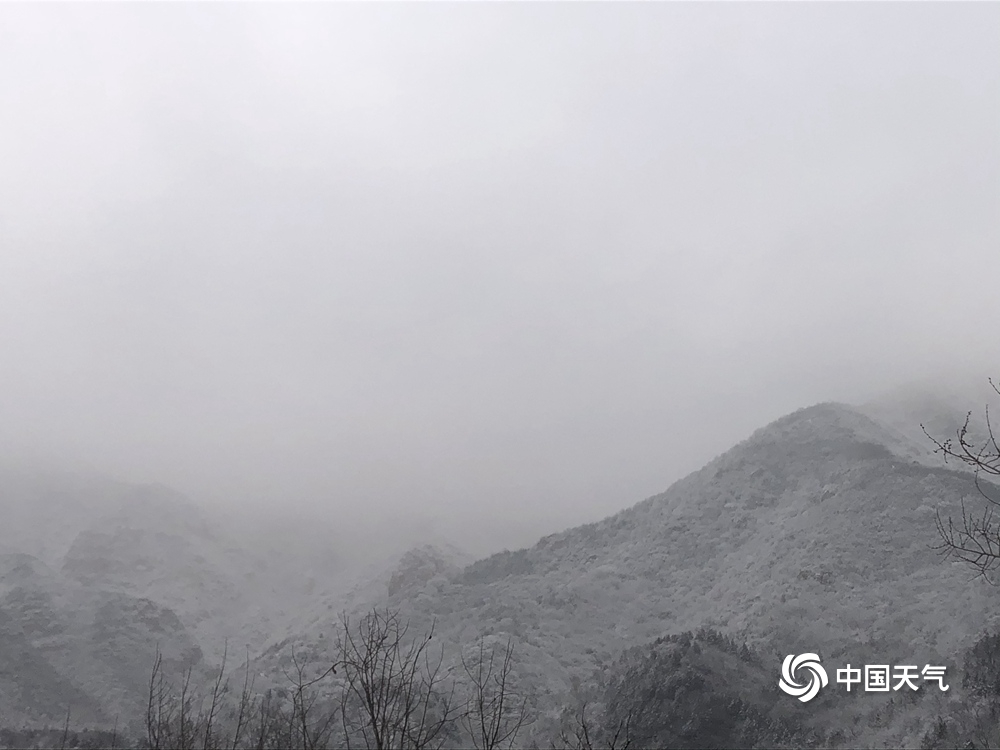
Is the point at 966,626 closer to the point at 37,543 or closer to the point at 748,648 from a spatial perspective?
the point at 748,648

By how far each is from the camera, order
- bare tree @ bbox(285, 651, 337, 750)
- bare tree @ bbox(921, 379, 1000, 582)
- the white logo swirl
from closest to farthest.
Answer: bare tree @ bbox(921, 379, 1000, 582)
bare tree @ bbox(285, 651, 337, 750)
the white logo swirl

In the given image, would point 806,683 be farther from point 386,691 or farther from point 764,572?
point 386,691

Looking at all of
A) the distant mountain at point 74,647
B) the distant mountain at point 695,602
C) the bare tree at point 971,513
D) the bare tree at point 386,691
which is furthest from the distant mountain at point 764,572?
the bare tree at point 971,513

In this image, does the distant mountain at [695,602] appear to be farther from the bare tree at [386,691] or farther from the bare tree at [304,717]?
the bare tree at [304,717]

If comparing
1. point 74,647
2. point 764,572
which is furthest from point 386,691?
point 74,647

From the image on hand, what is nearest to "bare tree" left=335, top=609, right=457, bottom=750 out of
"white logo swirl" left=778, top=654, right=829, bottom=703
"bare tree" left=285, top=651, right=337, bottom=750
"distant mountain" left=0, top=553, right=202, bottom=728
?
"bare tree" left=285, top=651, right=337, bottom=750

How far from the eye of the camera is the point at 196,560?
113875 mm

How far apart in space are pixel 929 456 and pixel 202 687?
74440 millimetres

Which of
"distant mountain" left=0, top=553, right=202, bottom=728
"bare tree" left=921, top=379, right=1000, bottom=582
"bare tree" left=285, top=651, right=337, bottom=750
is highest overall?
"bare tree" left=921, top=379, right=1000, bottom=582

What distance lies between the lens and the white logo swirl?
38.7 metres

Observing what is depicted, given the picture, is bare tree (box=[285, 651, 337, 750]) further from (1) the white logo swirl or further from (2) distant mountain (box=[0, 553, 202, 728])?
(2) distant mountain (box=[0, 553, 202, 728])

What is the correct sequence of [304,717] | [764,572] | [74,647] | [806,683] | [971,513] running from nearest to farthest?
[304,717], [971,513], [806,683], [764,572], [74,647]

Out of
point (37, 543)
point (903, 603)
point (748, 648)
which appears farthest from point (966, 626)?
point (37, 543)

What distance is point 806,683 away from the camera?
1588 inches
